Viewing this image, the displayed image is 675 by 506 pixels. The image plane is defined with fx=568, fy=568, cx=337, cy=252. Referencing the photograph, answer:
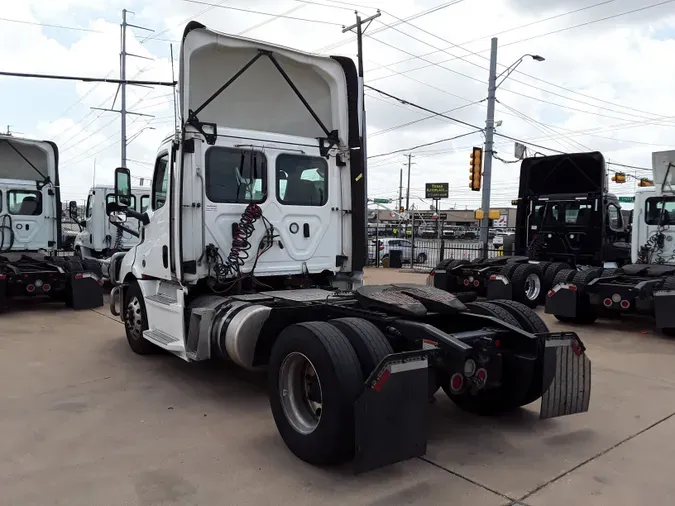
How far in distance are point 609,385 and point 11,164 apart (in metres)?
12.4

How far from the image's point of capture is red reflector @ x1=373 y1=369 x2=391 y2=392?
11.6 ft

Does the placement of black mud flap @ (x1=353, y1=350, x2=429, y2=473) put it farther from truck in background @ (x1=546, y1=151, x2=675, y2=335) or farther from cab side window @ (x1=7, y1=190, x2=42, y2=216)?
cab side window @ (x1=7, y1=190, x2=42, y2=216)

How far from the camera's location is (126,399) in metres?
5.65

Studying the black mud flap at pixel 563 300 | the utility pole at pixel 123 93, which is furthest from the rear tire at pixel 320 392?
the utility pole at pixel 123 93

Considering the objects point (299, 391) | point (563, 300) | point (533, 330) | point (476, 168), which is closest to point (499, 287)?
point (563, 300)

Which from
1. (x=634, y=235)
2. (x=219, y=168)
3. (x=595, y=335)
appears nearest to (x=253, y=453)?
(x=219, y=168)

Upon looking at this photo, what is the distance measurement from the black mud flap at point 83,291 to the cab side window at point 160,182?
17.9 ft

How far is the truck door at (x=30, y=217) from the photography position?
12.3 m

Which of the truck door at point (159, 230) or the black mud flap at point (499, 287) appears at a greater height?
the truck door at point (159, 230)

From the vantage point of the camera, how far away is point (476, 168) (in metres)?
19.7

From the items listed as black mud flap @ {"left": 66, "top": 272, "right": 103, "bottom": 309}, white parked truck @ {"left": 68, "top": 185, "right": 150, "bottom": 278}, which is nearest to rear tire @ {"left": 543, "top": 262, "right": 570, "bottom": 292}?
black mud flap @ {"left": 66, "top": 272, "right": 103, "bottom": 309}

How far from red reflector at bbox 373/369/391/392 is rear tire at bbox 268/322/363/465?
234 millimetres

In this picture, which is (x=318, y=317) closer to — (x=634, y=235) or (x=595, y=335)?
(x=595, y=335)

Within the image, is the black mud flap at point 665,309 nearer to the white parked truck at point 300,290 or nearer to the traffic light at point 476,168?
the white parked truck at point 300,290
